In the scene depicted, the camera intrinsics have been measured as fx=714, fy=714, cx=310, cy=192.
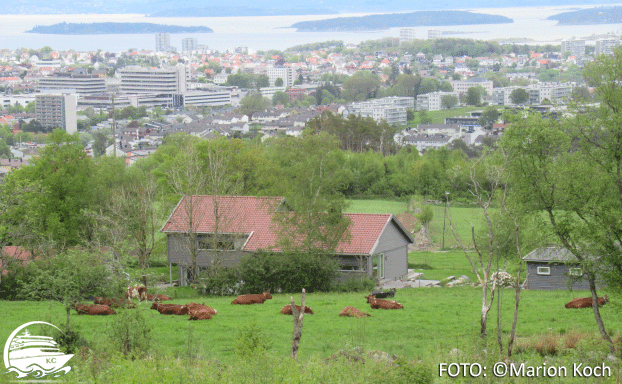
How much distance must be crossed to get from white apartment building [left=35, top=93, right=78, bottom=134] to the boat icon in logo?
170 m

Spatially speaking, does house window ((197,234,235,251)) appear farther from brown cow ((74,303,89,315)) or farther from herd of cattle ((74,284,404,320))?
brown cow ((74,303,89,315))

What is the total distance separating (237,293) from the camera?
26562 mm

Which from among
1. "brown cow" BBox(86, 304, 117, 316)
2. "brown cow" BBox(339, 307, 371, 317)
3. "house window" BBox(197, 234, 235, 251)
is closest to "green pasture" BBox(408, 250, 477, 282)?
"house window" BBox(197, 234, 235, 251)

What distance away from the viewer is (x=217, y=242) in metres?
28.8

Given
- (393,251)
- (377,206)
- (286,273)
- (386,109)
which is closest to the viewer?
(286,273)

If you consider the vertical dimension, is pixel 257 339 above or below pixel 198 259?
above

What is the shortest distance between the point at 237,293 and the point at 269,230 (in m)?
4.21

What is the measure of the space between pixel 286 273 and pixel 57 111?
16714 centimetres

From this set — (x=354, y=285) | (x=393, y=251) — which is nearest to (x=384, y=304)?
(x=354, y=285)

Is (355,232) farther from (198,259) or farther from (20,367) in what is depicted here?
Result: (20,367)

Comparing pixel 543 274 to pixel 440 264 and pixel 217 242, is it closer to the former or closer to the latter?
pixel 440 264

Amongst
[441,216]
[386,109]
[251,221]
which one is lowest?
[441,216]

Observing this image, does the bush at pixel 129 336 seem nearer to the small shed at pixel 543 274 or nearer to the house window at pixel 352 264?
the house window at pixel 352 264

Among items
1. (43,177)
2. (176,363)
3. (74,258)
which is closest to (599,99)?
(176,363)
